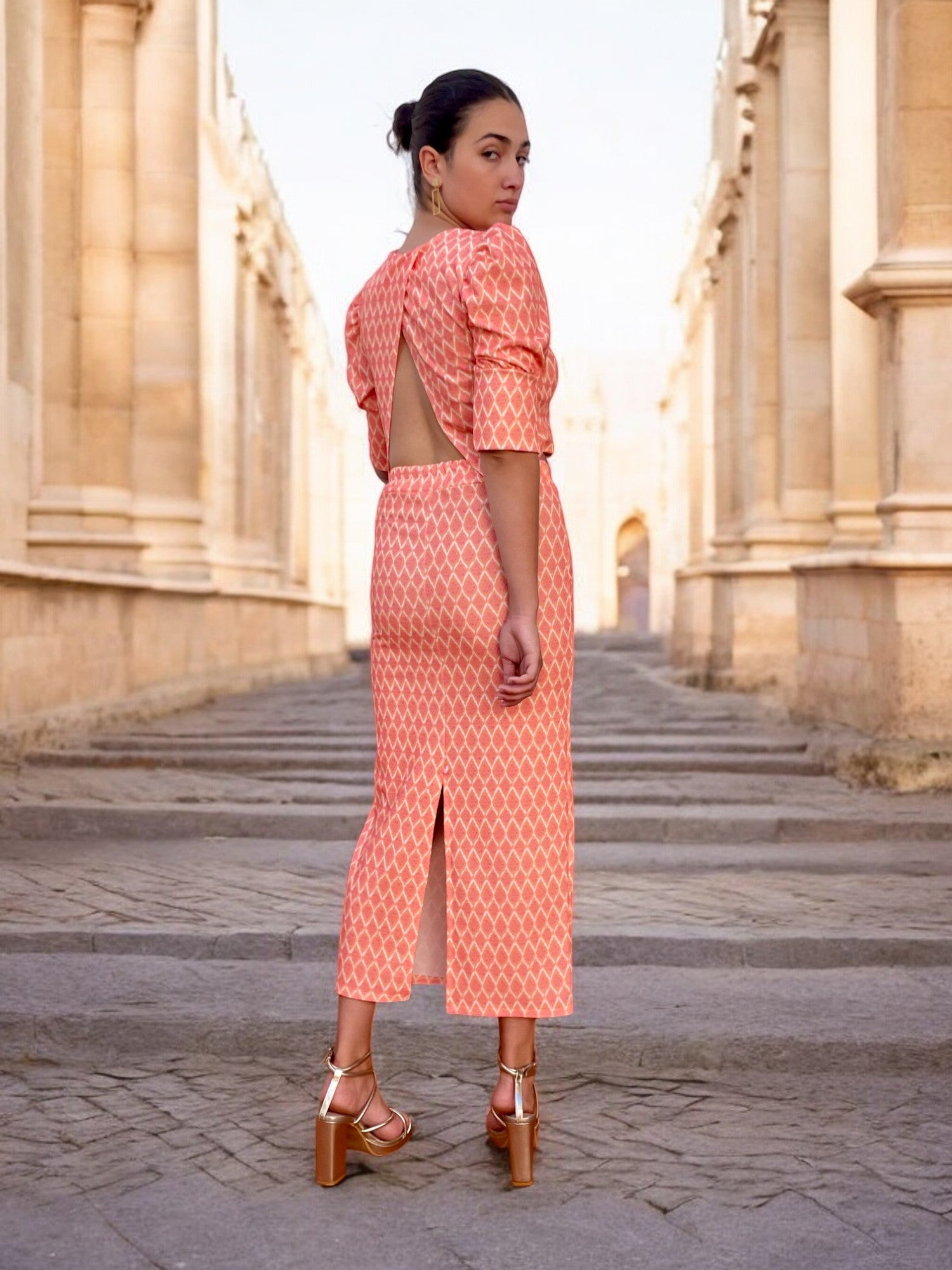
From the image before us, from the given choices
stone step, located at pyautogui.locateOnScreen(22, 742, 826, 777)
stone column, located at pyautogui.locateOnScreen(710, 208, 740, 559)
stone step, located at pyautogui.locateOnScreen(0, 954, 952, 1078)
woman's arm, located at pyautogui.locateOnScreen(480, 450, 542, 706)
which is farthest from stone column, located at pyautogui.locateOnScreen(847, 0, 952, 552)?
stone column, located at pyautogui.locateOnScreen(710, 208, 740, 559)

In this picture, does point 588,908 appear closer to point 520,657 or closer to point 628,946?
point 628,946

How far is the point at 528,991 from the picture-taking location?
306cm

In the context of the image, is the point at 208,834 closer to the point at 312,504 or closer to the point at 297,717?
the point at 297,717

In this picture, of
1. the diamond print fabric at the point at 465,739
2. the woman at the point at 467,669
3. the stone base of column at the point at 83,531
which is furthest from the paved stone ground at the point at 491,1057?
the stone base of column at the point at 83,531

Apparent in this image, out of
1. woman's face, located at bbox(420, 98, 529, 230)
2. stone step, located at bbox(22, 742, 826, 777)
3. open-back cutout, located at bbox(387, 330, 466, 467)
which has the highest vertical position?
woman's face, located at bbox(420, 98, 529, 230)

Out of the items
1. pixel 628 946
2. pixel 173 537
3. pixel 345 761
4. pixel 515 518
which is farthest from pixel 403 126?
pixel 173 537

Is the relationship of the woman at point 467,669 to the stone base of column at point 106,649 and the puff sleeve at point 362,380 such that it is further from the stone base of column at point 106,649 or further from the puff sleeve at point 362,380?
the stone base of column at point 106,649

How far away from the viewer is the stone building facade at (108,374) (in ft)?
33.4

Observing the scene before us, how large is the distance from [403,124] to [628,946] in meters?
Answer: 2.40

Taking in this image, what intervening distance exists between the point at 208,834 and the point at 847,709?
12.5 ft

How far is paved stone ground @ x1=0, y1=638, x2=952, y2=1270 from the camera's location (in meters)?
2.83

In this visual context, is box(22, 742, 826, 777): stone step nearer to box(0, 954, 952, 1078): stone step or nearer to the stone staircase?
the stone staircase

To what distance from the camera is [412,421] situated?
315 centimetres

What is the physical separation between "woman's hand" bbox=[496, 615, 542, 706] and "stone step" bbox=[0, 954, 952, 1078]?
124 centimetres
